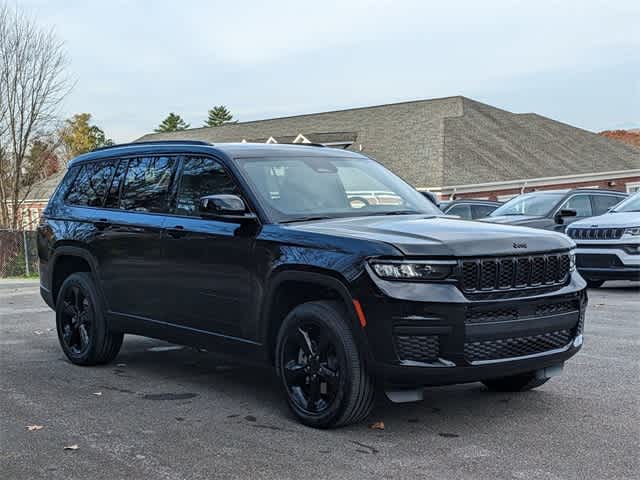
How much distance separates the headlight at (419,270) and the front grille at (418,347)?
1.17 feet

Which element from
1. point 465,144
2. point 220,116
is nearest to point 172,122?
point 220,116

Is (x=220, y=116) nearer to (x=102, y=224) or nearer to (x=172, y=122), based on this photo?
(x=172, y=122)

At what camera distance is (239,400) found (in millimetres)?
6789

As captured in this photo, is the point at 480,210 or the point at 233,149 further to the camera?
the point at 480,210

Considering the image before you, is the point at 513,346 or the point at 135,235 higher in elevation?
the point at 135,235

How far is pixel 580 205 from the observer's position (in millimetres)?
18219

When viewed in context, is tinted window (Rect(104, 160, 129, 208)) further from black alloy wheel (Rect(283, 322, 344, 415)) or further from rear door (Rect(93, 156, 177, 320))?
black alloy wheel (Rect(283, 322, 344, 415))

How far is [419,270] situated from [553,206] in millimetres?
12878

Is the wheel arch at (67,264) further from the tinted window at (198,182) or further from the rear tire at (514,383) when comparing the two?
the rear tire at (514,383)

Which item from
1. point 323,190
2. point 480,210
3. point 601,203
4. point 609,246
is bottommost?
point 609,246

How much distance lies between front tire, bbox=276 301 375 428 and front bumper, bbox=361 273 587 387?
19 centimetres

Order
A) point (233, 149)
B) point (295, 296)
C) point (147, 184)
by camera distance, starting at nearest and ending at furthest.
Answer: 1. point (295, 296)
2. point (233, 149)
3. point (147, 184)

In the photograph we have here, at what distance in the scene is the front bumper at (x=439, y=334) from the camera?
5.39 metres

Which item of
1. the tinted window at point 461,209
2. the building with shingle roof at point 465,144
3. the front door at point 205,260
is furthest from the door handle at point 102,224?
the building with shingle roof at point 465,144
